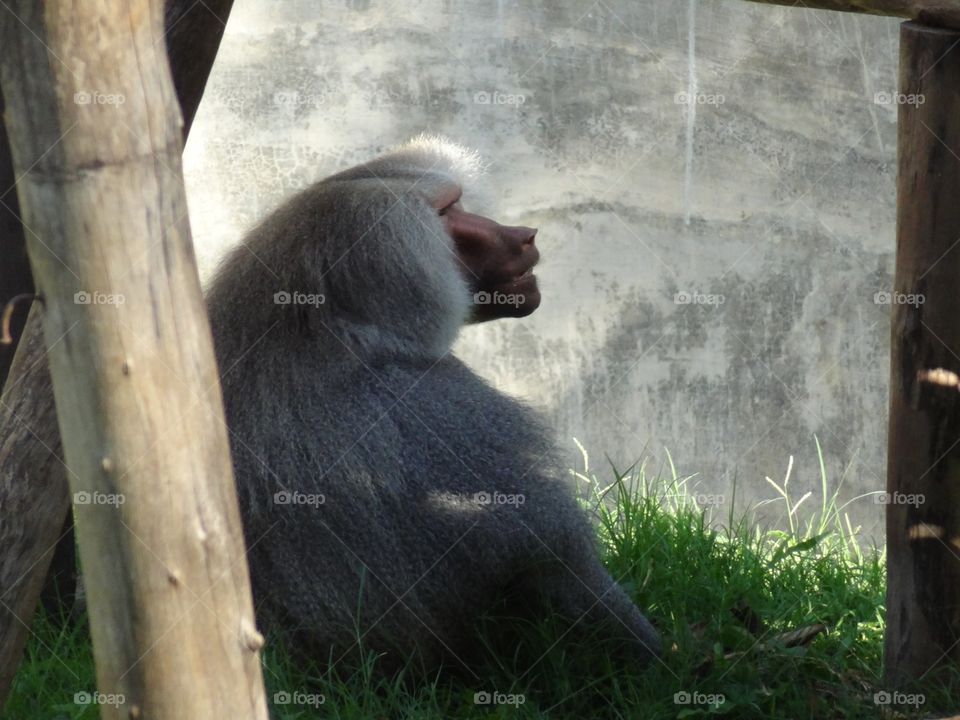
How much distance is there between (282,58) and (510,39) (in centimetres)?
116

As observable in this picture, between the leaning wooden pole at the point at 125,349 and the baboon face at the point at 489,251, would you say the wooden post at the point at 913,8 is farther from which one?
the leaning wooden pole at the point at 125,349

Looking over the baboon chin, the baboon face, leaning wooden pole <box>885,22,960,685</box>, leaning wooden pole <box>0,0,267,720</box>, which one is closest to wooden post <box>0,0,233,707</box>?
the baboon chin

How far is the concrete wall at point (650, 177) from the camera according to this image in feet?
19.9

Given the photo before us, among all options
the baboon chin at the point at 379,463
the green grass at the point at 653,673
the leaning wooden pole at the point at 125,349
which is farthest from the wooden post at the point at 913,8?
the leaning wooden pole at the point at 125,349

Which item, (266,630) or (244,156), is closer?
(266,630)

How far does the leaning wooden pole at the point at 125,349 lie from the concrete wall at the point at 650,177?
428 cm

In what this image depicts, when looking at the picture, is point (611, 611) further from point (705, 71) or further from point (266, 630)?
point (705, 71)

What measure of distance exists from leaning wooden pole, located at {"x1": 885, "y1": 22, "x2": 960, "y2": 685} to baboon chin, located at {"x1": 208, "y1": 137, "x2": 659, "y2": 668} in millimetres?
685

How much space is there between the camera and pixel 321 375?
9.96 ft

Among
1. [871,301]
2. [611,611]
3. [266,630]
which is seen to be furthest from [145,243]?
[871,301]

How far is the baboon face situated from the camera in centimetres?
336

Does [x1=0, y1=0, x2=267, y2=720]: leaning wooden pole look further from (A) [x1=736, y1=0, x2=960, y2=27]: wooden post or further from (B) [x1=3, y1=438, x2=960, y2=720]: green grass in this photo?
(A) [x1=736, y1=0, x2=960, y2=27]: wooden post

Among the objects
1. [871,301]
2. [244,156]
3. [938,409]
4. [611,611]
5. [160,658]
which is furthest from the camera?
[871,301]

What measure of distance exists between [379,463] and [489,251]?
29.4 inches
